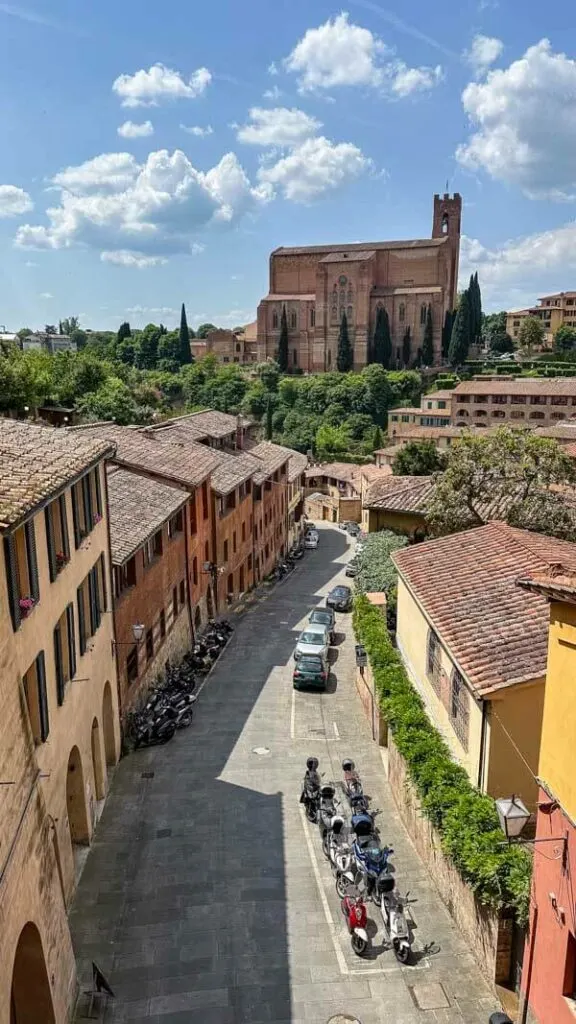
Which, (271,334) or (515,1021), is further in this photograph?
(271,334)

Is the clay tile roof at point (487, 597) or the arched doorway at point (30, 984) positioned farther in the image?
the clay tile roof at point (487, 597)

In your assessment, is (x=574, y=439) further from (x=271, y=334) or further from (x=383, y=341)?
(x=271, y=334)

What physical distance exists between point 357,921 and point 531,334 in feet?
395

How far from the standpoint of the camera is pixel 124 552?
63.5 ft

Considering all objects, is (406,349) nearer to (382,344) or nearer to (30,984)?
(382,344)

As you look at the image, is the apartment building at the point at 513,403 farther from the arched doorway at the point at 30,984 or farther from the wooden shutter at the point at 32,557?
the arched doorway at the point at 30,984

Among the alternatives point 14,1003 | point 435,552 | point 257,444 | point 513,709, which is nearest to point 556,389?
point 257,444

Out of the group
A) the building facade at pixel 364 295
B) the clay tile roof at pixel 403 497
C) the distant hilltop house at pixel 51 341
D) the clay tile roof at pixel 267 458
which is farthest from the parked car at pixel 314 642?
the distant hilltop house at pixel 51 341

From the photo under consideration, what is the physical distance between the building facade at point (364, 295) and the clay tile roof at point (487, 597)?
107 meters

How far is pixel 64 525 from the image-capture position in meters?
14.5

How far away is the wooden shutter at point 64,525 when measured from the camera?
14352mm

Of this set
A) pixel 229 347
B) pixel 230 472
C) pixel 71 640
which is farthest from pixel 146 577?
pixel 229 347

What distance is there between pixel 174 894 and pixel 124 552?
28.8ft

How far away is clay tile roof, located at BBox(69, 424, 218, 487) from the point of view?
26.4 meters
